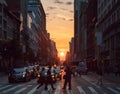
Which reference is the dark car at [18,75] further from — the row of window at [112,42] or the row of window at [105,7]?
the row of window at [105,7]

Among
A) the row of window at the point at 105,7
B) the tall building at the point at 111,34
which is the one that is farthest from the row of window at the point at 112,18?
the row of window at the point at 105,7

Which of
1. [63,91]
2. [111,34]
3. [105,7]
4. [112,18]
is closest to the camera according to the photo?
[63,91]

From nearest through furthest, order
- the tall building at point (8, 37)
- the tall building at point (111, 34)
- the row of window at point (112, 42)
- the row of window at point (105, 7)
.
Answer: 1. the tall building at point (111, 34)
2. the row of window at point (112, 42)
3. the row of window at point (105, 7)
4. the tall building at point (8, 37)

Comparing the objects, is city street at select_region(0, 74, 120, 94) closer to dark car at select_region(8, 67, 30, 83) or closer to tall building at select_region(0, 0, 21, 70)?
dark car at select_region(8, 67, 30, 83)

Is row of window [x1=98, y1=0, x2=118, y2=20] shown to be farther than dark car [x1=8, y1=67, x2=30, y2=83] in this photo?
Yes

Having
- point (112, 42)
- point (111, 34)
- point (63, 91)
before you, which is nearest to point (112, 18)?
point (111, 34)

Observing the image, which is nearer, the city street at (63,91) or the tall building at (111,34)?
the city street at (63,91)

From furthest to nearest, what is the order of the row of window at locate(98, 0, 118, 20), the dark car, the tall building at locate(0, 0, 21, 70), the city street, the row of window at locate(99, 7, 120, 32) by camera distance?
the tall building at locate(0, 0, 21, 70), the row of window at locate(98, 0, 118, 20), the row of window at locate(99, 7, 120, 32), the dark car, the city street

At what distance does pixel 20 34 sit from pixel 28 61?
812cm

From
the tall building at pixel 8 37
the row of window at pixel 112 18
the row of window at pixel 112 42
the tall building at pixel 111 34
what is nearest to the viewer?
the tall building at pixel 111 34

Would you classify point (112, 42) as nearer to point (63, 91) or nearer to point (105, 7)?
point (105, 7)

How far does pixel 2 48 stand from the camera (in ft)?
298

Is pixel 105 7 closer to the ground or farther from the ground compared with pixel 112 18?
farther from the ground

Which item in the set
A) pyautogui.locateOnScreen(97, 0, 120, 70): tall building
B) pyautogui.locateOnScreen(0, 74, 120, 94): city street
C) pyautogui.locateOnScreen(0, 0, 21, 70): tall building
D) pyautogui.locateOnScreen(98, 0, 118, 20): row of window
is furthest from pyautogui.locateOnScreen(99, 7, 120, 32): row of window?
pyautogui.locateOnScreen(0, 74, 120, 94): city street
